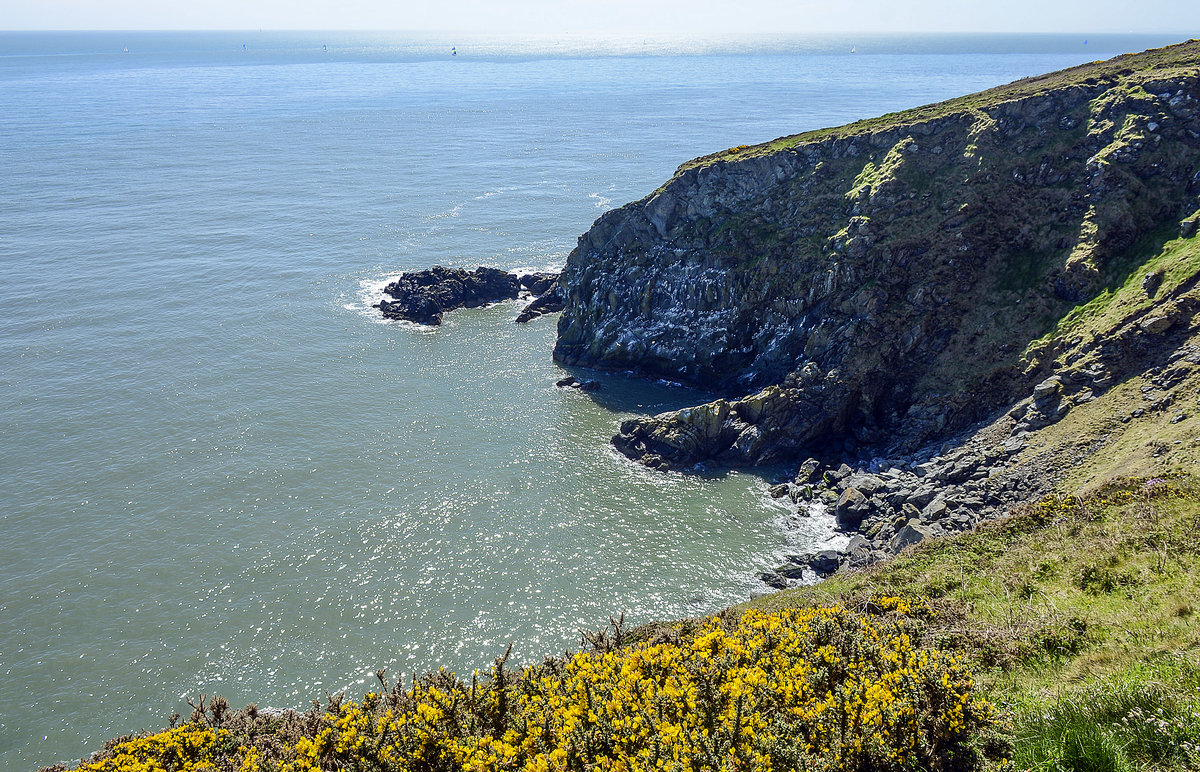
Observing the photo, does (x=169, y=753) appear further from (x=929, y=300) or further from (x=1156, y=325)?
(x=929, y=300)

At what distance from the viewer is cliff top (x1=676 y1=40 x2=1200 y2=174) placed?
184ft

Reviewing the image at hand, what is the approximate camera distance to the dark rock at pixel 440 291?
76562 millimetres

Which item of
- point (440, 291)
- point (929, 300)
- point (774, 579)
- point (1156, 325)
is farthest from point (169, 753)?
point (440, 291)

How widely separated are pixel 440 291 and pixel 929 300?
54182 millimetres

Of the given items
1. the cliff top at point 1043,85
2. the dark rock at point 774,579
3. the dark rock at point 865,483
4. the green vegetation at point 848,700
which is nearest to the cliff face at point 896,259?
the cliff top at point 1043,85

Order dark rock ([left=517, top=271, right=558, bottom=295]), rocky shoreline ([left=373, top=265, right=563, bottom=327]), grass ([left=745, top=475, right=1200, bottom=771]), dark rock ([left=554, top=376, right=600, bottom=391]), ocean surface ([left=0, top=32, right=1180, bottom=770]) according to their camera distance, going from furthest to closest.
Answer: dark rock ([left=517, top=271, right=558, bottom=295]), rocky shoreline ([left=373, top=265, right=563, bottom=327]), dark rock ([left=554, top=376, right=600, bottom=391]), ocean surface ([left=0, top=32, right=1180, bottom=770]), grass ([left=745, top=475, right=1200, bottom=771])

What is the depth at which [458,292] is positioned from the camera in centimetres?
8094

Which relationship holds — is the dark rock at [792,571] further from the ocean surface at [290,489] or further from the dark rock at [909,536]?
the dark rock at [909,536]

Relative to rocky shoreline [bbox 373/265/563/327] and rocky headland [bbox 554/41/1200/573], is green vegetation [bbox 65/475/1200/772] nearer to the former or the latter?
rocky headland [bbox 554/41/1200/573]

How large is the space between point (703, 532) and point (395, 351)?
4057 cm

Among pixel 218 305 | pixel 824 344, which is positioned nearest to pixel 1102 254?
pixel 824 344

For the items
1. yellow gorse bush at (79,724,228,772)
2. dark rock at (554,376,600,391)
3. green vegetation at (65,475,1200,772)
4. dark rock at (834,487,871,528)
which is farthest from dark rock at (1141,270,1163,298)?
yellow gorse bush at (79,724,228,772)

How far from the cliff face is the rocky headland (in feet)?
0.64

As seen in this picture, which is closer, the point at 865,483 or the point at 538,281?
the point at 865,483
